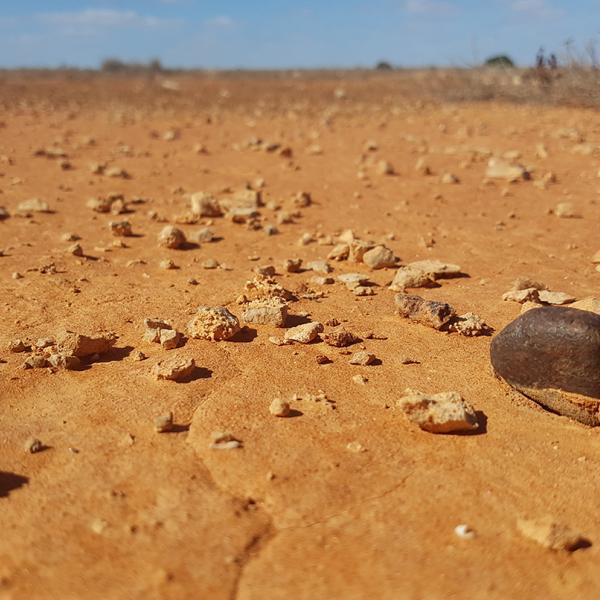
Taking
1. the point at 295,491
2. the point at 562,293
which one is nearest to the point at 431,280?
the point at 562,293

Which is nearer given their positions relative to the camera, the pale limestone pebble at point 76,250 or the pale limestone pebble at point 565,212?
the pale limestone pebble at point 76,250

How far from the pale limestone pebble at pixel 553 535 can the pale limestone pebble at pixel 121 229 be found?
3.52 metres

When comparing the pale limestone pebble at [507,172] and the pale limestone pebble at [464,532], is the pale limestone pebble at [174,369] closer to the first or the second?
the pale limestone pebble at [464,532]

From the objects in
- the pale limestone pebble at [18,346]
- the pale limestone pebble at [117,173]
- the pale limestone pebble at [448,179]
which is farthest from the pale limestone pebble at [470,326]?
the pale limestone pebble at [117,173]

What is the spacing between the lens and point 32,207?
543 centimetres

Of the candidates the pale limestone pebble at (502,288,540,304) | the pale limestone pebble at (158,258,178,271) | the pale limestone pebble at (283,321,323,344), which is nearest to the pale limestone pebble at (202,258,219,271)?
the pale limestone pebble at (158,258,178,271)

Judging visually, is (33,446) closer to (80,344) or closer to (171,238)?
(80,344)

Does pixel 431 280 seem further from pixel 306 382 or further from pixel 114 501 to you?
pixel 114 501

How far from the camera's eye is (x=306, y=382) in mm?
2713

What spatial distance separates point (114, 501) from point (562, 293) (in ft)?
8.00

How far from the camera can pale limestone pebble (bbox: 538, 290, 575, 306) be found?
3461 mm

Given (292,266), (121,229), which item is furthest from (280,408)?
(121,229)

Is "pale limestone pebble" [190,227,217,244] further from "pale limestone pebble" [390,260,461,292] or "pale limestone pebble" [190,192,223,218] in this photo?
"pale limestone pebble" [390,260,461,292]

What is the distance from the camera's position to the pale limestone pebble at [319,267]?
4062 mm
